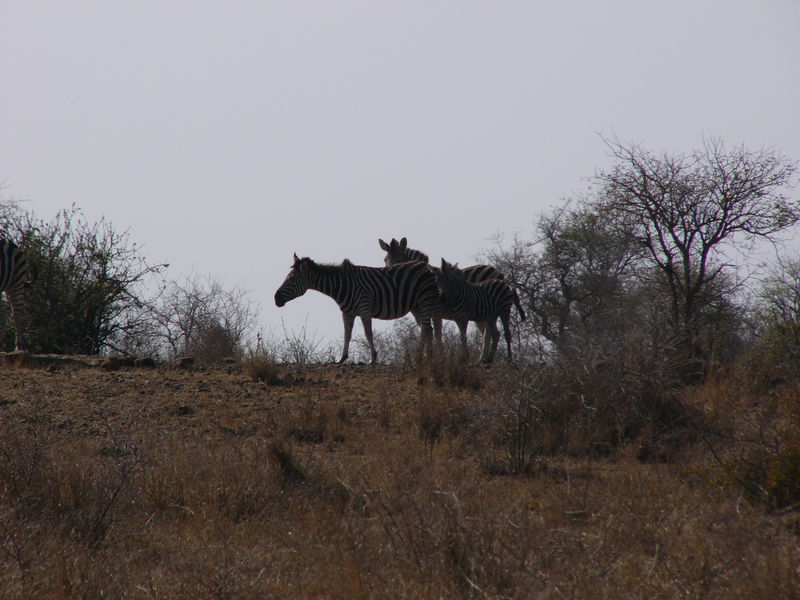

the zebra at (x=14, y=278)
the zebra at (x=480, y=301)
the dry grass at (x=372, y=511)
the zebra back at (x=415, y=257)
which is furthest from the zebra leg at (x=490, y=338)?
the zebra at (x=14, y=278)

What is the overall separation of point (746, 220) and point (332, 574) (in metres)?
12.6

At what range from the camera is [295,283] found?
14.3m

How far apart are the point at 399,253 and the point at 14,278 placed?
23.9 ft

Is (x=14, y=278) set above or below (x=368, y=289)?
below

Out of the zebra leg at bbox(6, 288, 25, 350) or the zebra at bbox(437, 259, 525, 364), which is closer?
the zebra leg at bbox(6, 288, 25, 350)

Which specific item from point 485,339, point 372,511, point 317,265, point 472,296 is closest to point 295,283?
point 317,265

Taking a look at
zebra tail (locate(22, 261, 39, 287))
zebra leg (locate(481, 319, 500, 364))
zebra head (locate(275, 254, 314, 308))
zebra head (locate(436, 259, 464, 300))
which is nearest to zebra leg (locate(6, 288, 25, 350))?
zebra tail (locate(22, 261, 39, 287))

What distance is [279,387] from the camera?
997 centimetres

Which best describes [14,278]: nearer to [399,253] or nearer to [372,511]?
[399,253]

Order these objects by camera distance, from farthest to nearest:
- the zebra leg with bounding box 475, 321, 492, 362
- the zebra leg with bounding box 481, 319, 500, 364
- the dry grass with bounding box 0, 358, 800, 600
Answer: the zebra leg with bounding box 481, 319, 500, 364, the zebra leg with bounding box 475, 321, 492, 362, the dry grass with bounding box 0, 358, 800, 600

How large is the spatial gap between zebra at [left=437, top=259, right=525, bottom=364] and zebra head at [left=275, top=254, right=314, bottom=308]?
7.37 ft

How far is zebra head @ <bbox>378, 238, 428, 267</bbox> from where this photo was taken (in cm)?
1719

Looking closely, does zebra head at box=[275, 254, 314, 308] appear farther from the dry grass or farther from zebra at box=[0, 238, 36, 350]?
the dry grass

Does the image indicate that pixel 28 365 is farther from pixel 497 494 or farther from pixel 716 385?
pixel 716 385
